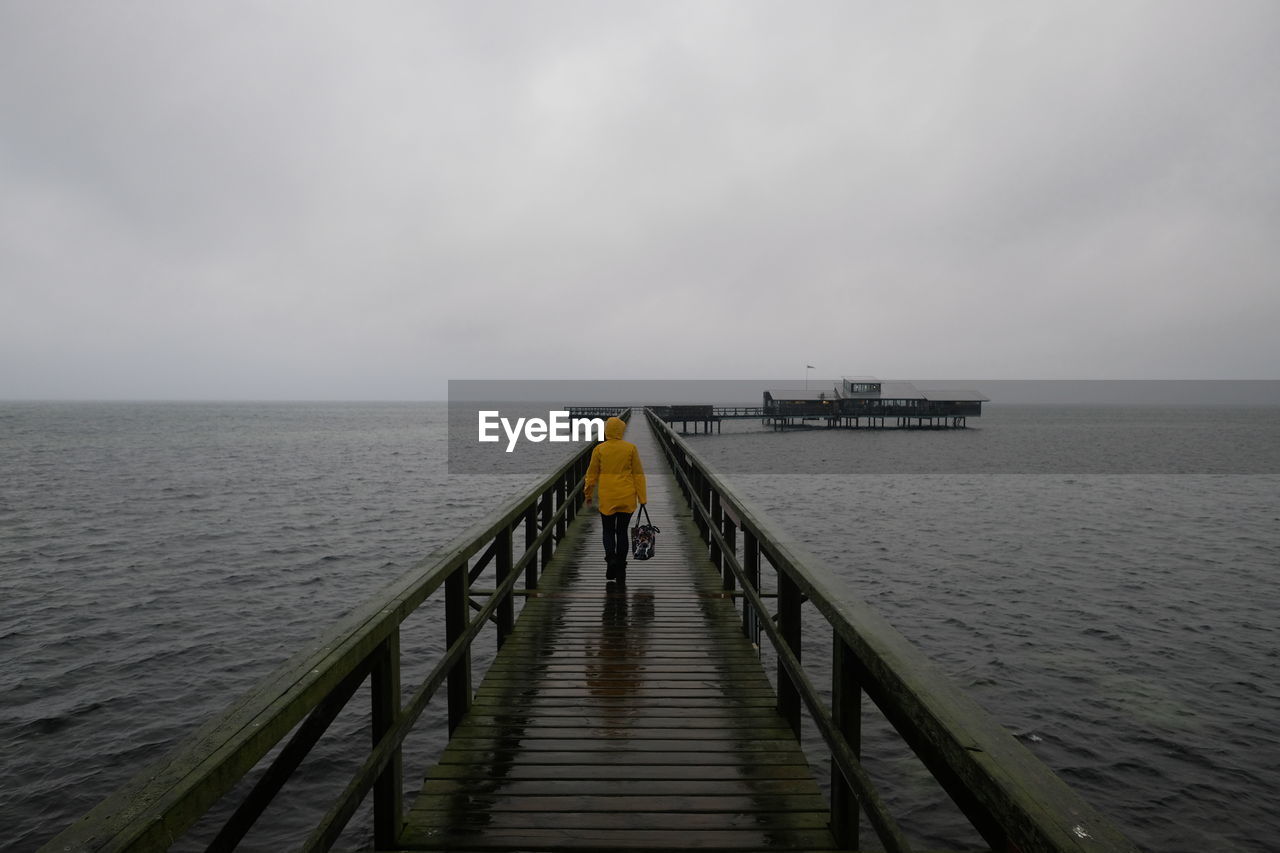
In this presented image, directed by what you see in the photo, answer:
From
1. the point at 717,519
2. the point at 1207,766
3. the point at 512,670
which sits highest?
the point at 717,519

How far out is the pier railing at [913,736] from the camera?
1491 mm

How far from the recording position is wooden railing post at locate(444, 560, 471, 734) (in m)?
3.94

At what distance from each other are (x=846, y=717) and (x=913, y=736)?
26.9 inches

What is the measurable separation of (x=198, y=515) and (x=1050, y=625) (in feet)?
89.1

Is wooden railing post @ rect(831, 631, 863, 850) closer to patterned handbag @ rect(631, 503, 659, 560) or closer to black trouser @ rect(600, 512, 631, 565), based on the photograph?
black trouser @ rect(600, 512, 631, 565)

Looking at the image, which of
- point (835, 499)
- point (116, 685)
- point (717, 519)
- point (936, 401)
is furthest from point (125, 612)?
point (936, 401)

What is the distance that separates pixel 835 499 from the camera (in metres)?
30.5

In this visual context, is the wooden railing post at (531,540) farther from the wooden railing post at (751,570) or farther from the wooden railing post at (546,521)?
the wooden railing post at (751,570)

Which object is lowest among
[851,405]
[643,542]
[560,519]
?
[560,519]

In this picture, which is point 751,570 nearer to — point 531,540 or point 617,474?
point 617,474

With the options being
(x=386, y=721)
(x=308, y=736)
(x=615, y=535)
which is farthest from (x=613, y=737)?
(x=615, y=535)

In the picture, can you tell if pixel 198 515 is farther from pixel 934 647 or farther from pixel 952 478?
pixel 952 478

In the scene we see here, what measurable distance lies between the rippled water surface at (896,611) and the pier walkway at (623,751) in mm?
3974

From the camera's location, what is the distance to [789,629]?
3.80 m
